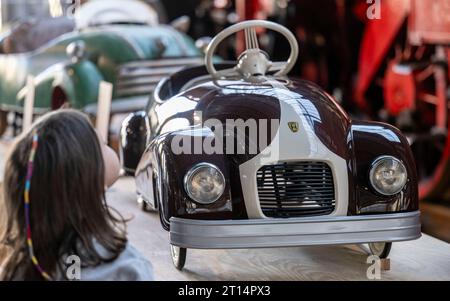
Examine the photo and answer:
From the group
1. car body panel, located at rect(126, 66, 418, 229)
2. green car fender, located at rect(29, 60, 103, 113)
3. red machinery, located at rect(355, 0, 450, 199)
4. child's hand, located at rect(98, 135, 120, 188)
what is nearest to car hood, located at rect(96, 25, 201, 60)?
green car fender, located at rect(29, 60, 103, 113)

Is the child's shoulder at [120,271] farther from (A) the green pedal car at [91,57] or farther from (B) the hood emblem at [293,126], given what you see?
(A) the green pedal car at [91,57]

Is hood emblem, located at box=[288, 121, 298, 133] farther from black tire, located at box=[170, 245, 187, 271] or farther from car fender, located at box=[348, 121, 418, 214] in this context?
black tire, located at box=[170, 245, 187, 271]

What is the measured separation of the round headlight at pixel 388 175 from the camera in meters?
1.85

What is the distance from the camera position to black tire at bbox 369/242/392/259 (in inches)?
77.0

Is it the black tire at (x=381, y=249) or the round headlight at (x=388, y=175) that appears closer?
the round headlight at (x=388, y=175)

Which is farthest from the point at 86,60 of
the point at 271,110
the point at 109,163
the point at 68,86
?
the point at 109,163

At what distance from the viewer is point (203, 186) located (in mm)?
1792

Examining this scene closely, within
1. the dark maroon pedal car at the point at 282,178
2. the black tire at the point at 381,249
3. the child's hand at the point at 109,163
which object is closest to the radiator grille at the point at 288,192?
the dark maroon pedal car at the point at 282,178

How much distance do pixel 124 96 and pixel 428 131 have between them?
4.63ft

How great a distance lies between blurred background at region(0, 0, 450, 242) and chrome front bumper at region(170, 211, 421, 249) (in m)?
1.00

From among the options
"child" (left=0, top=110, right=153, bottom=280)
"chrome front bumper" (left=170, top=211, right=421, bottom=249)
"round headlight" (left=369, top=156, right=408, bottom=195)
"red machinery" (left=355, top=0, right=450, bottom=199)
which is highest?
"child" (left=0, top=110, right=153, bottom=280)

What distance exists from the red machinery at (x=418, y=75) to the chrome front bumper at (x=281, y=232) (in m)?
1.48
